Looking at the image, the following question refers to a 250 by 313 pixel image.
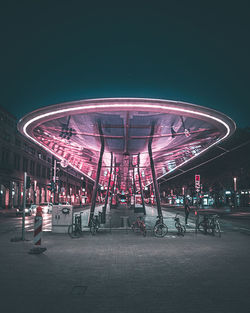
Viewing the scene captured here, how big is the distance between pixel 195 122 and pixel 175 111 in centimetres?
257

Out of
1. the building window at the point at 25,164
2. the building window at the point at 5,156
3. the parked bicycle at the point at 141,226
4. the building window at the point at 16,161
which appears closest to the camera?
the parked bicycle at the point at 141,226

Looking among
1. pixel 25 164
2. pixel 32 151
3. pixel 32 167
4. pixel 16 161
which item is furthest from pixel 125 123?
pixel 32 167

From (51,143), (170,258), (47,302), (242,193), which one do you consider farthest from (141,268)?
(242,193)

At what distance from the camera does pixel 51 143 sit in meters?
26.5

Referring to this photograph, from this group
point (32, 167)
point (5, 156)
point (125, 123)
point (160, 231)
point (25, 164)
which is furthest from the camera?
point (32, 167)

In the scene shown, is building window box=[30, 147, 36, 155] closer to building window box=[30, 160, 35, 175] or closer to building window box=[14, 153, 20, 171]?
building window box=[30, 160, 35, 175]

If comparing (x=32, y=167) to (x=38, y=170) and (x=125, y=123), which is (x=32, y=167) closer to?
(x=38, y=170)

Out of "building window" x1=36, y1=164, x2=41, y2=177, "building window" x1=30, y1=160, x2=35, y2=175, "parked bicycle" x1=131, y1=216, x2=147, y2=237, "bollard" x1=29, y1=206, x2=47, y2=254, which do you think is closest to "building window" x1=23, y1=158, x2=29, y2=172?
"building window" x1=30, y1=160, x2=35, y2=175

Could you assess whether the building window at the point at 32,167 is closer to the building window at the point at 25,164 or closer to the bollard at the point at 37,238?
the building window at the point at 25,164

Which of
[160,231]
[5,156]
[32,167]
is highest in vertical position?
[5,156]

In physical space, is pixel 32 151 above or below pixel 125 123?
above

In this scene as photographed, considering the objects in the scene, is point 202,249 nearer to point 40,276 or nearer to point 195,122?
point 40,276

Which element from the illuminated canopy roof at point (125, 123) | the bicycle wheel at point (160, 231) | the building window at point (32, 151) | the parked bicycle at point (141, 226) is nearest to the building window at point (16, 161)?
the building window at point (32, 151)

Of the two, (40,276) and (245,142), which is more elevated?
(245,142)
